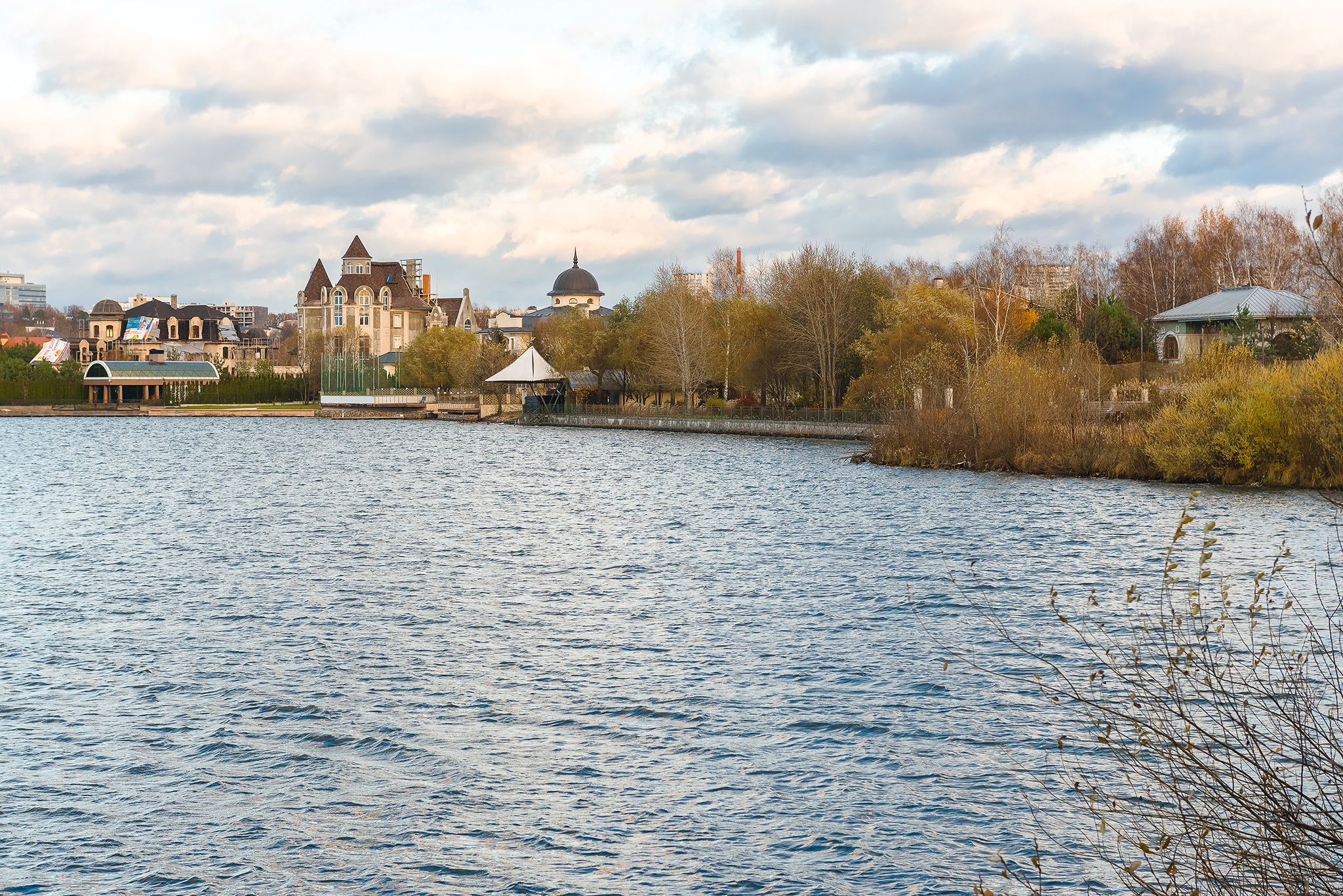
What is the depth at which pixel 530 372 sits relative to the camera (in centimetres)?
10588

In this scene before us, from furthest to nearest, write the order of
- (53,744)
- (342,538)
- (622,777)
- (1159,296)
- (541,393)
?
(541,393) → (1159,296) → (342,538) → (53,744) → (622,777)

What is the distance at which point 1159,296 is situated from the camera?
8806cm

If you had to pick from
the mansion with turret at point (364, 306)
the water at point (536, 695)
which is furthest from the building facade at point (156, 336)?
the water at point (536, 695)

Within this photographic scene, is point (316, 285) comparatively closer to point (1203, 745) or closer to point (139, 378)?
point (139, 378)

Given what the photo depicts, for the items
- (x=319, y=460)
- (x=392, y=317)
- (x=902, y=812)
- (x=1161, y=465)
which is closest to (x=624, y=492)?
(x=1161, y=465)

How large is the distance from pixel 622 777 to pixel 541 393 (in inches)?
4083

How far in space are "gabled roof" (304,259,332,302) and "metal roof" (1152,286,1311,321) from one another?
115461mm

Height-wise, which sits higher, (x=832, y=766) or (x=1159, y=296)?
(x=1159, y=296)

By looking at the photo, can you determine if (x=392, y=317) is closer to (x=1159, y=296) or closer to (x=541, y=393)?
(x=541, y=393)

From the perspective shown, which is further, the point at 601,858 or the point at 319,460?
the point at 319,460

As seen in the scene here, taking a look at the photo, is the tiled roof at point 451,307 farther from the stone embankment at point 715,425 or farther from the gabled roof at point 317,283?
the stone embankment at point 715,425

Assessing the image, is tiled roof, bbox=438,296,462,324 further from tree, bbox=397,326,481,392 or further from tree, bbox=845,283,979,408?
tree, bbox=845,283,979,408

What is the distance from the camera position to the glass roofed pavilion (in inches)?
5032

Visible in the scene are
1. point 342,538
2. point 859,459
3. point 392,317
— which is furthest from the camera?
point 392,317
